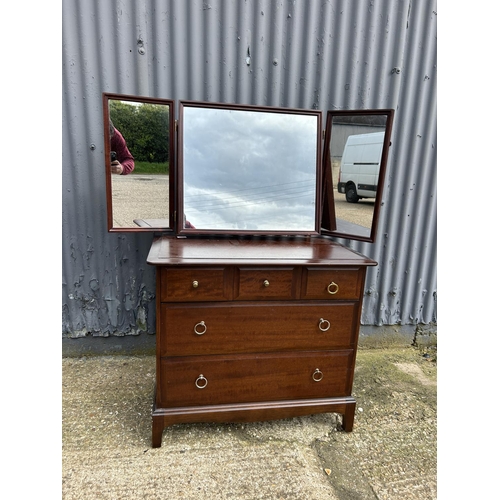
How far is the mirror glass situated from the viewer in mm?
2014

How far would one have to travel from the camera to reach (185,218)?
6.93 feet

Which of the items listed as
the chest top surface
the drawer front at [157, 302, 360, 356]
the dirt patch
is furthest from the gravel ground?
the chest top surface

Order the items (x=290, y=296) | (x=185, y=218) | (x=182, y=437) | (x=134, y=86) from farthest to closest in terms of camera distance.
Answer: (x=134, y=86)
(x=185, y=218)
(x=182, y=437)
(x=290, y=296)

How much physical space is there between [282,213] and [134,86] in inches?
50.8

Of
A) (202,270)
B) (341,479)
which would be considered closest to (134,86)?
(202,270)

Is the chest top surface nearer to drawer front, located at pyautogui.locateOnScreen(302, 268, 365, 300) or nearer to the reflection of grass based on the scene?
drawer front, located at pyautogui.locateOnScreen(302, 268, 365, 300)

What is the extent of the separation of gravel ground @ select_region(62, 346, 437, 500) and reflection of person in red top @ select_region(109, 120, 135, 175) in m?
1.45

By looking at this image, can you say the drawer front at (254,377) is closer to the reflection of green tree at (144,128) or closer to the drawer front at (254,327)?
the drawer front at (254,327)

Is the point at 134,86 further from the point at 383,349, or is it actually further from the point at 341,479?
the point at 383,349

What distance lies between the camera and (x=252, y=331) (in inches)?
73.0

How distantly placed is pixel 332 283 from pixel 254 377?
68 cm

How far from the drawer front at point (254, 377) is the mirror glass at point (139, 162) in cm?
89

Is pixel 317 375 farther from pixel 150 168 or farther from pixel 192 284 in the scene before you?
pixel 150 168

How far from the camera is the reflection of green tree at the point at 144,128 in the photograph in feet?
6.59
